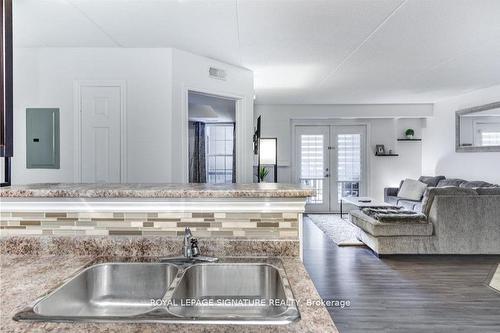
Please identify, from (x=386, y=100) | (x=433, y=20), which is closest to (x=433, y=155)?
(x=386, y=100)

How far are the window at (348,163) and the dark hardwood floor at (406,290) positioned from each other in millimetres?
3092

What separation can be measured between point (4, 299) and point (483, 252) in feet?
16.4

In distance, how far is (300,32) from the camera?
3092 mm

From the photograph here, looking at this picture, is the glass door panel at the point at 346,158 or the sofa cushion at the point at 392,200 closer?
the sofa cushion at the point at 392,200

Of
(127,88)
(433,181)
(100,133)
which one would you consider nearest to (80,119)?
(100,133)

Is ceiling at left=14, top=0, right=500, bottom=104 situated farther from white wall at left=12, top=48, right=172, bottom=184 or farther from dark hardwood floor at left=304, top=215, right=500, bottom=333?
dark hardwood floor at left=304, top=215, right=500, bottom=333

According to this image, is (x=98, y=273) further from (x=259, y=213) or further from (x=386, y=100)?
(x=386, y=100)

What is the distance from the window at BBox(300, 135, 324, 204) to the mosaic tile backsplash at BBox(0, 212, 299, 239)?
624 centimetres

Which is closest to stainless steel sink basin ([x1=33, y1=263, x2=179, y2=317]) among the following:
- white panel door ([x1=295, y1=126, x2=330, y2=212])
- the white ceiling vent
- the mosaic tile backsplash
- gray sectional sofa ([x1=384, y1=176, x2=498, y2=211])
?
the mosaic tile backsplash

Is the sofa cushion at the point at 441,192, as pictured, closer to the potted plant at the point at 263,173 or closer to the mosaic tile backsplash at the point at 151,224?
the potted plant at the point at 263,173

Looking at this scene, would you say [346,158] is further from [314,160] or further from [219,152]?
[219,152]

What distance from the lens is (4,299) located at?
0.94 metres

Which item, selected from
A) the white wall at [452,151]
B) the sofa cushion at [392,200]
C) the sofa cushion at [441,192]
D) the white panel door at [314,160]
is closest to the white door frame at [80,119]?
the sofa cushion at [441,192]

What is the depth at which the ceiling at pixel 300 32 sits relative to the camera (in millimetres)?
2602
